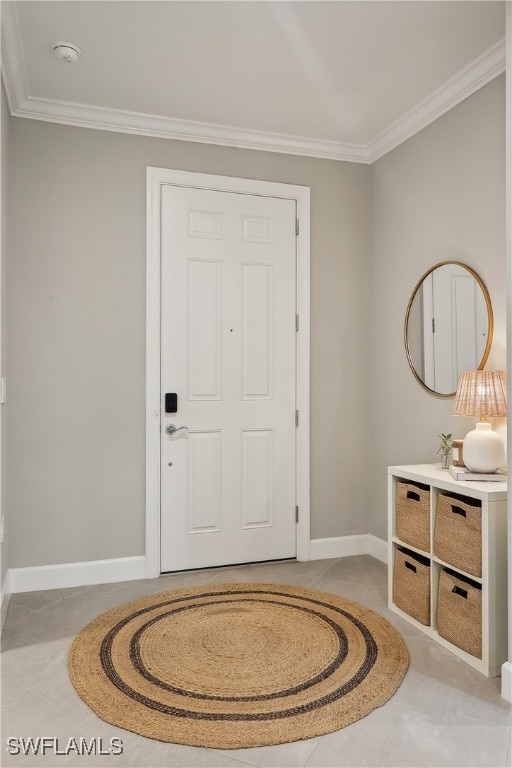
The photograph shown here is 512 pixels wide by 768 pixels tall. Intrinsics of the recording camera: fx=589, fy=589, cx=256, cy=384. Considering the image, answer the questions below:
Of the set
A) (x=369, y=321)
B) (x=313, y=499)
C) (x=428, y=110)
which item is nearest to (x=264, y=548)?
(x=313, y=499)

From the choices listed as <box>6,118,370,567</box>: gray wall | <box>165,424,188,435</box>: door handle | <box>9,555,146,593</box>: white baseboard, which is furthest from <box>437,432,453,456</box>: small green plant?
<box>9,555,146,593</box>: white baseboard

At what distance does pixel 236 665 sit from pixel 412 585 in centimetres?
91

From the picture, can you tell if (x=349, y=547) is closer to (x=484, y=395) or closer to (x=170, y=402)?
(x=170, y=402)

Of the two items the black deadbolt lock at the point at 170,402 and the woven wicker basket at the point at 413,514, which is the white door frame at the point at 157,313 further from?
the woven wicker basket at the point at 413,514

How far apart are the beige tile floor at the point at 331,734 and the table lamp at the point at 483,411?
820mm

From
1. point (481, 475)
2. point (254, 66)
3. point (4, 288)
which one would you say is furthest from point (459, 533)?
point (4, 288)

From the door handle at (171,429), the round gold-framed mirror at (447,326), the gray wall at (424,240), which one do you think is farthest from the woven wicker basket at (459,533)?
the door handle at (171,429)

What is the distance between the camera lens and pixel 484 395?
2588 mm

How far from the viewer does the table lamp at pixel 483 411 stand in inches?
98.3

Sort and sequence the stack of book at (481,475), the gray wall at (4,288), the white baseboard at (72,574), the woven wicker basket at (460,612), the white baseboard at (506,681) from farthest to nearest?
the white baseboard at (72,574) → the gray wall at (4,288) → the stack of book at (481,475) → the woven wicker basket at (460,612) → the white baseboard at (506,681)

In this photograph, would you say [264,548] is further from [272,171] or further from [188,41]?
[188,41]

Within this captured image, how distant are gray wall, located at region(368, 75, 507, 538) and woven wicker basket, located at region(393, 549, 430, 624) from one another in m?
0.69

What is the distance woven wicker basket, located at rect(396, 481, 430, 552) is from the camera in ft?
8.69

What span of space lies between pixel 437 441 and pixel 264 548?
124 cm
